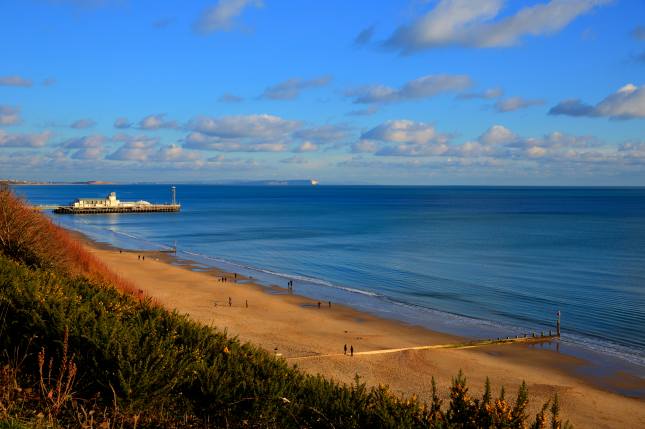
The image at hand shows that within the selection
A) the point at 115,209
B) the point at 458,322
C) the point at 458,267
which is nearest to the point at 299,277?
the point at 458,267

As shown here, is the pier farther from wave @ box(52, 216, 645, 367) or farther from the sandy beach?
the sandy beach

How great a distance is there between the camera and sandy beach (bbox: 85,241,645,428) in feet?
78.4

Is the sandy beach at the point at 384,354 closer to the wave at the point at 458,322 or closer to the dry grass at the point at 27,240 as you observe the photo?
the wave at the point at 458,322

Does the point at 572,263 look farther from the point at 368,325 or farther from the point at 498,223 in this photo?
the point at 498,223

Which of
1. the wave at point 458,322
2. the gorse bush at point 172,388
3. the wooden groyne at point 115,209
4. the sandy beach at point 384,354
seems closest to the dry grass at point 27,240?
the sandy beach at point 384,354

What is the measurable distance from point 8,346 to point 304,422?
6.12 meters

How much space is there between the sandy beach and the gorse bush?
10696 mm

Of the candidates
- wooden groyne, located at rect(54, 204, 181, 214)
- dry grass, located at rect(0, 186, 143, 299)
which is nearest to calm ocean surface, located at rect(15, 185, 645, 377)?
dry grass, located at rect(0, 186, 143, 299)

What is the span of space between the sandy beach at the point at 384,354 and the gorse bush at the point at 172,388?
10.7 meters

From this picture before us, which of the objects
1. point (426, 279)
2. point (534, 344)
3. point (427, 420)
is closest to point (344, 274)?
point (426, 279)

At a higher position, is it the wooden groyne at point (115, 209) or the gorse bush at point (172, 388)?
the gorse bush at point (172, 388)

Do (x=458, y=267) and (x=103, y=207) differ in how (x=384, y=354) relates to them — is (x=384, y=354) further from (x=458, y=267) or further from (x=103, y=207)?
(x=103, y=207)

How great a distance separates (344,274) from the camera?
54.8 m

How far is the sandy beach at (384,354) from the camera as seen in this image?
23.9 metres
